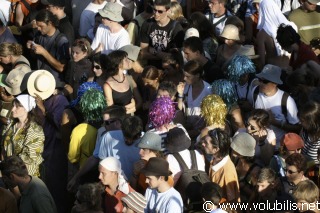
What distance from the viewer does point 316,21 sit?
1251 cm

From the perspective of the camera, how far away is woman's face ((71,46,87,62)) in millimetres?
11797

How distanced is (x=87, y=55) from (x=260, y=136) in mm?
2916

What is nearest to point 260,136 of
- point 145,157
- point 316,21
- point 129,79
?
point 145,157

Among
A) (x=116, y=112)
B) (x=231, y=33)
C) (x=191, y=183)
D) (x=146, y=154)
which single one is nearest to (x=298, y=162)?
(x=191, y=183)

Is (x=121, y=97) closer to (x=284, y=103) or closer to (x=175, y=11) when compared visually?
(x=284, y=103)

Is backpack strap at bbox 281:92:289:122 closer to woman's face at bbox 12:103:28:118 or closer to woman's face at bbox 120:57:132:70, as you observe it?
woman's face at bbox 120:57:132:70

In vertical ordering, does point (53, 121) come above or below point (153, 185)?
below

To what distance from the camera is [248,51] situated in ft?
38.8

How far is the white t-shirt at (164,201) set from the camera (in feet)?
28.6

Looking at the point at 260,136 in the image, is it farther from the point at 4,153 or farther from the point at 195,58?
the point at 4,153

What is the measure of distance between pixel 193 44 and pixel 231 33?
0.57 meters

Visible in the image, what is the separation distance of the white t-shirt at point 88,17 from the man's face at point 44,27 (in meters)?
1.01

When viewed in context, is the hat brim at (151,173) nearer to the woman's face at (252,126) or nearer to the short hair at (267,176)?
the short hair at (267,176)

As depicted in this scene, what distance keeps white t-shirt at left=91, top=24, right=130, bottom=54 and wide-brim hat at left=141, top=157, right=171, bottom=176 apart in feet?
11.8
